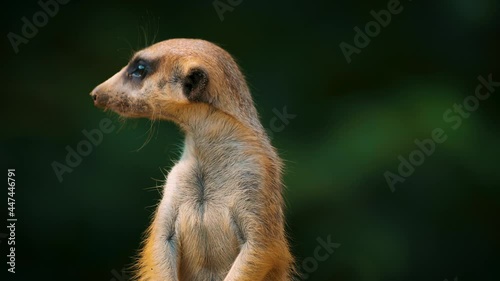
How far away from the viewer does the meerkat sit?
4.67m

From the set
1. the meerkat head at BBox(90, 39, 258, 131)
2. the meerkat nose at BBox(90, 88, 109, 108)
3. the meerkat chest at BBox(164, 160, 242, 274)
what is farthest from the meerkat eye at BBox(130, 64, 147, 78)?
the meerkat chest at BBox(164, 160, 242, 274)

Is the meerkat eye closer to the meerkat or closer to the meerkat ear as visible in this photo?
the meerkat

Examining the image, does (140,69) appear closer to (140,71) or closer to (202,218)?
(140,71)

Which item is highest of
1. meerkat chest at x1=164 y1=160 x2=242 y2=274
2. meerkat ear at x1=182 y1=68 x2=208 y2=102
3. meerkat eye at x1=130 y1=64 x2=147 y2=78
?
meerkat eye at x1=130 y1=64 x2=147 y2=78

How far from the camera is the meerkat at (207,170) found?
184 inches

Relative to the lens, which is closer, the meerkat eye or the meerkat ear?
the meerkat ear

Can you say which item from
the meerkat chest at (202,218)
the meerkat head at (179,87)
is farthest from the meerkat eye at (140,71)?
the meerkat chest at (202,218)

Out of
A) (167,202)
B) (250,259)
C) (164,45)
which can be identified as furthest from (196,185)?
(164,45)

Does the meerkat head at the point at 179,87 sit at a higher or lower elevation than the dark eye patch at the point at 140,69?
lower

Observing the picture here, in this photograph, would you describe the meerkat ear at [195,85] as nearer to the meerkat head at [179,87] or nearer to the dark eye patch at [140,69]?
the meerkat head at [179,87]

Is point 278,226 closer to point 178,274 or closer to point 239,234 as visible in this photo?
point 239,234

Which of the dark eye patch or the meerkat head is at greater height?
the dark eye patch

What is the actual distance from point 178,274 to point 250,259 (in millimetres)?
466

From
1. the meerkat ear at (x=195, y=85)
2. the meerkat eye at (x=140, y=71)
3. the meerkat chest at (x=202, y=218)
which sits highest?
the meerkat eye at (x=140, y=71)
